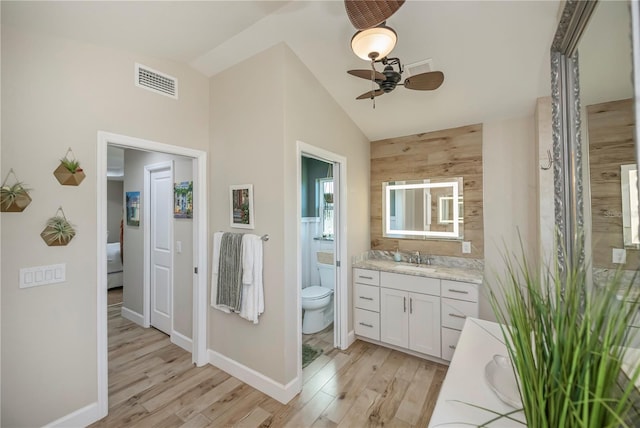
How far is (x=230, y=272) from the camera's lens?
238 cm

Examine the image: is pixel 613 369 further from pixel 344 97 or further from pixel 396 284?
pixel 344 97

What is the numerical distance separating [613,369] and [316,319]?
3.02 m

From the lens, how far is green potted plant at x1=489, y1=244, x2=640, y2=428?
1.94 ft

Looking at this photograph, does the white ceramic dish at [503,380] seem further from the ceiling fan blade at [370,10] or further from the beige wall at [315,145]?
the ceiling fan blade at [370,10]

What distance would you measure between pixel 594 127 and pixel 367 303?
2447 millimetres

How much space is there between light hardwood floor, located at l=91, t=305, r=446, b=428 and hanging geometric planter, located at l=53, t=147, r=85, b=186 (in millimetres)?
1669

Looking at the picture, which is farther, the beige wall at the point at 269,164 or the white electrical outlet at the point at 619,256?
the beige wall at the point at 269,164

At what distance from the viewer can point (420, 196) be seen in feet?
10.3

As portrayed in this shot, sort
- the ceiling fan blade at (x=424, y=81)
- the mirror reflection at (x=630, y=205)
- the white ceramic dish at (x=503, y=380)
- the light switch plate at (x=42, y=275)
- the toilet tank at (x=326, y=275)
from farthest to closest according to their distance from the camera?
the toilet tank at (x=326, y=275) < the ceiling fan blade at (x=424, y=81) < the light switch plate at (x=42, y=275) < the white ceramic dish at (x=503, y=380) < the mirror reflection at (x=630, y=205)

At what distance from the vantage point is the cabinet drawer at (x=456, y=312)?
8.17 ft

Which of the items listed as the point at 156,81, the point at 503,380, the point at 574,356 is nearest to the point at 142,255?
the point at 156,81

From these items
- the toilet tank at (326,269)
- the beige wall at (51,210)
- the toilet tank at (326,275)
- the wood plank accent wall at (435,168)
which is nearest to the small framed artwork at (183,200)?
the beige wall at (51,210)

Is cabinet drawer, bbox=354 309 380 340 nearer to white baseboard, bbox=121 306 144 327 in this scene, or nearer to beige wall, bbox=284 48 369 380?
beige wall, bbox=284 48 369 380

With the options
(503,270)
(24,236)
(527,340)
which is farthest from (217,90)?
(503,270)
